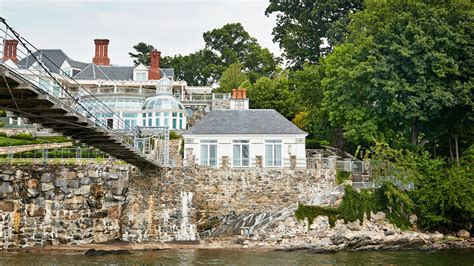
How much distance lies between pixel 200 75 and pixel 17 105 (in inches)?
2165

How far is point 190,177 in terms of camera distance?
32.3 meters

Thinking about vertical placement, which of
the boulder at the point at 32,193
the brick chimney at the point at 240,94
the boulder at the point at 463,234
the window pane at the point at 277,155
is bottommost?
the boulder at the point at 463,234

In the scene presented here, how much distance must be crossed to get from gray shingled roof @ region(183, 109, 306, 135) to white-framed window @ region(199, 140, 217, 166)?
640 mm

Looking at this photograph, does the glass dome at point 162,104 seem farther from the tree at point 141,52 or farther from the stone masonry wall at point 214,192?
the tree at point 141,52

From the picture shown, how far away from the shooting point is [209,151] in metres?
35.0

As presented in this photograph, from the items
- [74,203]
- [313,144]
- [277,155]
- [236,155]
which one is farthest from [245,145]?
[74,203]

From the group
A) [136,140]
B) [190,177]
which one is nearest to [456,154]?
[190,177]

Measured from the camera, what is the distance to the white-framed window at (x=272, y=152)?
34.8 m

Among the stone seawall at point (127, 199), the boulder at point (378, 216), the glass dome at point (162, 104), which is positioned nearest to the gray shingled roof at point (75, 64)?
the glass dome at point (162, 104)

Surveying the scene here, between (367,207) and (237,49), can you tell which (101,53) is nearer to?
(237,49)

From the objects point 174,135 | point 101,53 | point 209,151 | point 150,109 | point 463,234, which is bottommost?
point 463,234

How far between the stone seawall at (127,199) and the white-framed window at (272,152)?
2161mm

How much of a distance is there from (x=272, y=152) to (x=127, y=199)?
9.55 meters

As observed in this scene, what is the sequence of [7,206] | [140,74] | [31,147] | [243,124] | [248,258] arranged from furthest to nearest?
[140,74]
[31,147]
[243,124]
[7,206]
[248,258]
